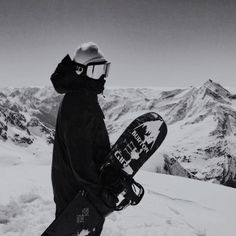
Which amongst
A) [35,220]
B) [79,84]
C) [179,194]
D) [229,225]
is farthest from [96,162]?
[179,194]

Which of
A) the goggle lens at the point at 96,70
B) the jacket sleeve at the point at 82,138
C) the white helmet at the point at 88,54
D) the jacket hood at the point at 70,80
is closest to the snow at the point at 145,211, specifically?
the jacket sleeve at the point at 82,138

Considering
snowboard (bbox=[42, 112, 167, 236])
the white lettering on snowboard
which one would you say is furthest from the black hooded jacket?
the white lettering on snowboard

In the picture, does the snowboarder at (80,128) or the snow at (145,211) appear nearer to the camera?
the snowboarder at (80,128)

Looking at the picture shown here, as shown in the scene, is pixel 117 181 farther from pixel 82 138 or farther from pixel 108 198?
pixel 82 138

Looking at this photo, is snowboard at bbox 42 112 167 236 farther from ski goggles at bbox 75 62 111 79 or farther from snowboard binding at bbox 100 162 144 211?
ski goggles at bbox 75 62 111 79

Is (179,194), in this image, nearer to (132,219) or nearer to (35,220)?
(132,219)

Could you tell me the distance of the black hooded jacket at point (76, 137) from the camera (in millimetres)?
3189

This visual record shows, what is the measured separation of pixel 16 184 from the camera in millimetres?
7871

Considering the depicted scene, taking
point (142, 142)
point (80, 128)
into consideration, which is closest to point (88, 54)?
point (80, 128)

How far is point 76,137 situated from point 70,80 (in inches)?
24.9

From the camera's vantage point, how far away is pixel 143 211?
697 cm

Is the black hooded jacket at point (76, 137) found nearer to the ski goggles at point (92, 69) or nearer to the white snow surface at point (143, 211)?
the ski goggles at point (92, 69)

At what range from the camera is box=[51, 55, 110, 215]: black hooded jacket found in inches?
126

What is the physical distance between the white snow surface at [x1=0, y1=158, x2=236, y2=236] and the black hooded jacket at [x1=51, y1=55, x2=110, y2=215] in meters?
2.40
